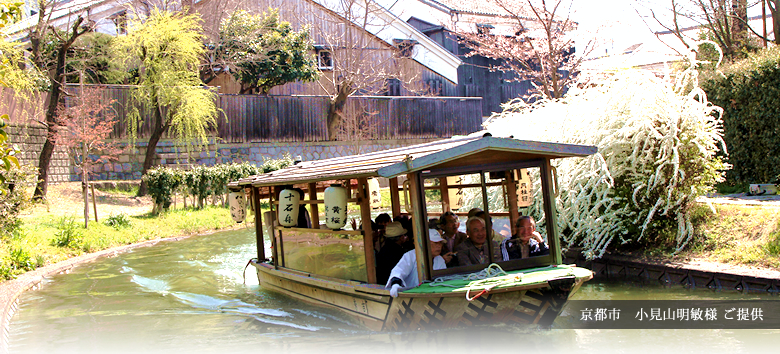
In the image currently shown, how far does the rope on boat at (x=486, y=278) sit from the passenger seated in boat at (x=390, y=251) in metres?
0.86

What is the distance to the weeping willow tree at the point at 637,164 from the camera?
29.9 feet

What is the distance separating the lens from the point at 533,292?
232 inches

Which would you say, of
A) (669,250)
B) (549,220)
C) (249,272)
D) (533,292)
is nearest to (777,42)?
(669,250)

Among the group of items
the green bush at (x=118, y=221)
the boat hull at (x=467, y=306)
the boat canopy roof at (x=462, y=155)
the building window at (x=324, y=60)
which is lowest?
the boat hull at (x=467, y=306)

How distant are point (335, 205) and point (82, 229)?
907cm

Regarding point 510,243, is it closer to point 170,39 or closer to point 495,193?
point 495,193

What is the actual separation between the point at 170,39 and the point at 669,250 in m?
15.0

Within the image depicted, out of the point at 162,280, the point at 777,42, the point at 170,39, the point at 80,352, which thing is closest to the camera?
the point at 80,352

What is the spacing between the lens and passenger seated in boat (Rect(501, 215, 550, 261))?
6.86m

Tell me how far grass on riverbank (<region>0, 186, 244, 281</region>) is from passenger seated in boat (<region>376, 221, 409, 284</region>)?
637cm

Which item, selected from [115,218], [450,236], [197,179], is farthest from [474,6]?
[450,236]

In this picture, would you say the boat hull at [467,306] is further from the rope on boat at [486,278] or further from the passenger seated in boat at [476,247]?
the passenger seated in boat at [476,247]

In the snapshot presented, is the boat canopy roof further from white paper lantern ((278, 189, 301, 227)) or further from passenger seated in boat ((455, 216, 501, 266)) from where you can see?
white paper lantern ((278, 189, 301, 227))

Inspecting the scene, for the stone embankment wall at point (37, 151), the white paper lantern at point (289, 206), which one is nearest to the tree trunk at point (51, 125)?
the stone embankment wall at point (37, 151)
